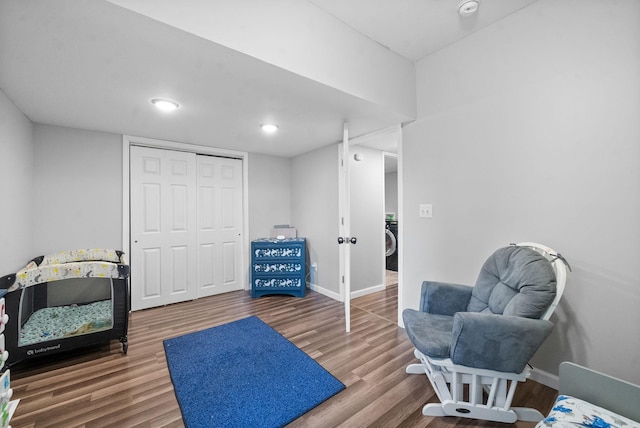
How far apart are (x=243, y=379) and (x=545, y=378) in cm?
209

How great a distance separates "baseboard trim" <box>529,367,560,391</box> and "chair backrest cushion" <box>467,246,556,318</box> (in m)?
0.63

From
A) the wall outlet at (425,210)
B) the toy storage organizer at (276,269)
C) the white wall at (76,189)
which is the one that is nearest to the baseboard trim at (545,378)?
the wall outlet at (425,210)

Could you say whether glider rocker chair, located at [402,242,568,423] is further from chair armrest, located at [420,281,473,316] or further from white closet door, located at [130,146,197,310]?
white closet door, located at [130,146,197,310]

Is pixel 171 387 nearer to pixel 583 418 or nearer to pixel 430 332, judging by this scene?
pixel 430 332

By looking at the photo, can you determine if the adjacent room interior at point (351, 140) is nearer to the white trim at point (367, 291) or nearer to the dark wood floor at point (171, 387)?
the dark wood floor at point (171, 387)

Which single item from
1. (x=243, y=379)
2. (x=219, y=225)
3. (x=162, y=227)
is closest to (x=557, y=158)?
(x=243, y=379)

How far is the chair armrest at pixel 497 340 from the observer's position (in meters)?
1.32

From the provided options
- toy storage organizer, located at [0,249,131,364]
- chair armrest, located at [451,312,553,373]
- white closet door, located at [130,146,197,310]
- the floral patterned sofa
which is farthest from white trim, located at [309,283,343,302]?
the floral patterned sofa

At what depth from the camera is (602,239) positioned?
157 centimetres

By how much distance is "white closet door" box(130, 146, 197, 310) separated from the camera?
10.4 feet

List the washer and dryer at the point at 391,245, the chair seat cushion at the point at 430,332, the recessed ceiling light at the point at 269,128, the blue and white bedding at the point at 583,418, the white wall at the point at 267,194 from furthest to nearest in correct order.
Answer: the washer and dryer at the point at 391,245
the white wall at the point at 267,194
the recessed ceiling light at the point at 269,128
the chair seat cushion at the point at 430,332
the blue and white bedding at the point at 583,418

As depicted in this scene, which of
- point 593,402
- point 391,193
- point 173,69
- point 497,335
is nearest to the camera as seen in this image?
point 593,402

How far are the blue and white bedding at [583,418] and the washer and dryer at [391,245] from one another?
405 cm

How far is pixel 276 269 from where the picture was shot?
3646 mm
